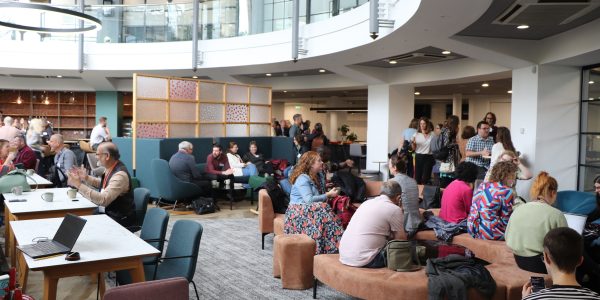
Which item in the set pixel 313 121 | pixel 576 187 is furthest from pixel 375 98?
Result: pixel 313 121

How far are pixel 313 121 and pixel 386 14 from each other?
19.9 meters

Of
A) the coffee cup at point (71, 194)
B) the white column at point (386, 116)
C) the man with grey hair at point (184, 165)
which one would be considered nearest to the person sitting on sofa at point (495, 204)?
the coffee cup at point (71, 194)

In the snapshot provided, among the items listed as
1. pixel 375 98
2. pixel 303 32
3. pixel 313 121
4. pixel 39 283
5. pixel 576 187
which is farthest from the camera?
pixel 313 121

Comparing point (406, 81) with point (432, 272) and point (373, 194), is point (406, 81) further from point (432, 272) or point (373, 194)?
point (432, 272)

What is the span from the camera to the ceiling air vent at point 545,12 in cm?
639

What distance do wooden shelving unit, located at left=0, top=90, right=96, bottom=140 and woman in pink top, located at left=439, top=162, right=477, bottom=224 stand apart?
1777 cm

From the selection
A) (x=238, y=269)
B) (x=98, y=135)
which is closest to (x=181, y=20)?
(x=98, y=135)

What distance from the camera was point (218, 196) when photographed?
1150 cm

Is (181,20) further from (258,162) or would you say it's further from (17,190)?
(17,190)

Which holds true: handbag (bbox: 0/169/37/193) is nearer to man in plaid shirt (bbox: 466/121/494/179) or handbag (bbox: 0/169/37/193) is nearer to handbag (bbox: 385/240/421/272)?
handbag (bbox: 385/240/421/272)

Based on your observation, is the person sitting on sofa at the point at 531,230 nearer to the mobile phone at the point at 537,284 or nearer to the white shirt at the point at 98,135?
the mobile phone at the point at 537,284

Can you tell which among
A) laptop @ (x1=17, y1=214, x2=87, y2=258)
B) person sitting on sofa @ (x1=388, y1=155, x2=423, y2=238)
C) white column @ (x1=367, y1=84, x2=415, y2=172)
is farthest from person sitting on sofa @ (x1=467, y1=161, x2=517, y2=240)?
white column @ (x1=367, y1=84, x2=415, y2=172)

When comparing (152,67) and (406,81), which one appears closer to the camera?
(406,81)

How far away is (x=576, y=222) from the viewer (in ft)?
15.1
